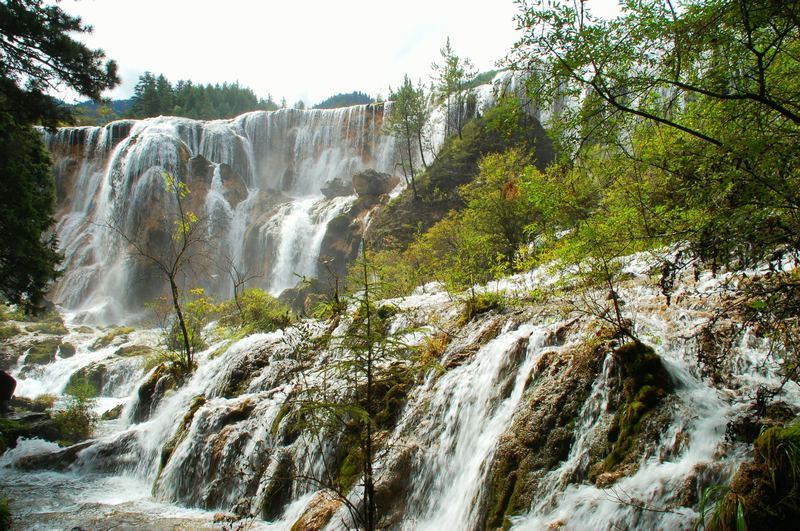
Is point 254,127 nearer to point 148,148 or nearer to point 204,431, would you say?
point 148,148

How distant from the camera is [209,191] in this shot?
1608 inches

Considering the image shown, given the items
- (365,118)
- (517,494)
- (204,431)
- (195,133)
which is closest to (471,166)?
(365,118)

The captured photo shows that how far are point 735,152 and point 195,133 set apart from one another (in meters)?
49.6

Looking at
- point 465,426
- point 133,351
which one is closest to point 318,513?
point 465,426

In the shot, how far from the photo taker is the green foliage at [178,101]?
61500mm

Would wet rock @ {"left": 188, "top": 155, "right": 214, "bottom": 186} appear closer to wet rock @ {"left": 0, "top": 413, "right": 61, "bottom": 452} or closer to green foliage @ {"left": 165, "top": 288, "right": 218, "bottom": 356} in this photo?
green foliage @ {"left": 165, "top": 288, "right": 218, "bottom": 356}

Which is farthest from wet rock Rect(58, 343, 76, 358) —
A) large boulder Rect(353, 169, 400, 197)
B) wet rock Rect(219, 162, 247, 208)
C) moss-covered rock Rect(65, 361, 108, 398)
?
large boulder Rect(353, 169, 400, 197)

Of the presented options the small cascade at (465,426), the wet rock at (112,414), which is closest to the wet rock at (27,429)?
the wet rock at (112,414)

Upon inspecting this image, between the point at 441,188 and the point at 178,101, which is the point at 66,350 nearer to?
the point at 441,188

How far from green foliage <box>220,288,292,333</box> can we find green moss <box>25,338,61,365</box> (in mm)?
9672

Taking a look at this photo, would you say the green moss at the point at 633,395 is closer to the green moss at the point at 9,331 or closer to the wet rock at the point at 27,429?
the wet rock at the point at 27,429

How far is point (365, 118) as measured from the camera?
44719mm

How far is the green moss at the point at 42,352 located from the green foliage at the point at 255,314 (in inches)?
381

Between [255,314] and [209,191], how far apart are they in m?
27.8
